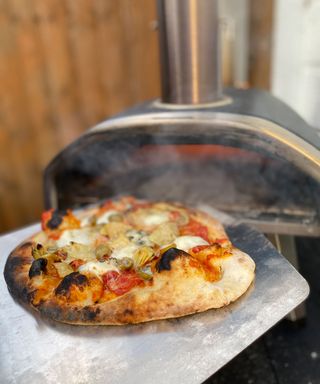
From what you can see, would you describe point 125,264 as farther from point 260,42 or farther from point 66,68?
point 260,42

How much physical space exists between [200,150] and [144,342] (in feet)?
A: 3.49

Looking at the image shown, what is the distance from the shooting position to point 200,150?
5.82 feet

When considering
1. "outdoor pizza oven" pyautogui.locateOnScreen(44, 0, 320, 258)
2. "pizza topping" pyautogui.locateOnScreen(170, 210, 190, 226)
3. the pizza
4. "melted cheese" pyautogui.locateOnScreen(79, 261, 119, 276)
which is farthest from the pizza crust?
"outdoor pizza oven" pyautogui.locateOnScreen(44, 0, 320, 258)

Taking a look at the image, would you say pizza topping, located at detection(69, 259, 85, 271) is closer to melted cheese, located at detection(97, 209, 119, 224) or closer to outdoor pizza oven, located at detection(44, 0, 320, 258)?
melted cheese, located at detection(97, 209, 119, 224)

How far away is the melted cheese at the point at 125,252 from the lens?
1216mm

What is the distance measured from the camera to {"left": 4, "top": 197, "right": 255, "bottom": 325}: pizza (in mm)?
1016

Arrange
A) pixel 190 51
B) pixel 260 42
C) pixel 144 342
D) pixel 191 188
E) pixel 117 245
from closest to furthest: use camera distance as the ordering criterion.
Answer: pixel 144 342 → pixel 117 245 → pixel 190 51 → pixel 191 188 → pixel 260 42

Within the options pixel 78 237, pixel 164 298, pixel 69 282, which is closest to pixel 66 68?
pixel 78 237

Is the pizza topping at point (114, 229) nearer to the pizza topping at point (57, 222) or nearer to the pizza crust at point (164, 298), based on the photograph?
the pizza topping at point (57, 222)

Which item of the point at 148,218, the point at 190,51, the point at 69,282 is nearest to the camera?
the point at 69,282

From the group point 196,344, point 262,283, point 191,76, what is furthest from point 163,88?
point 196,344

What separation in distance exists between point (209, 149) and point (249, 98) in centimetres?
34

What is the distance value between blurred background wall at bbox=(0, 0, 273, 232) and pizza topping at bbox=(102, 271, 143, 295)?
2.11 m

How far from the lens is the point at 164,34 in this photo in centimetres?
175
